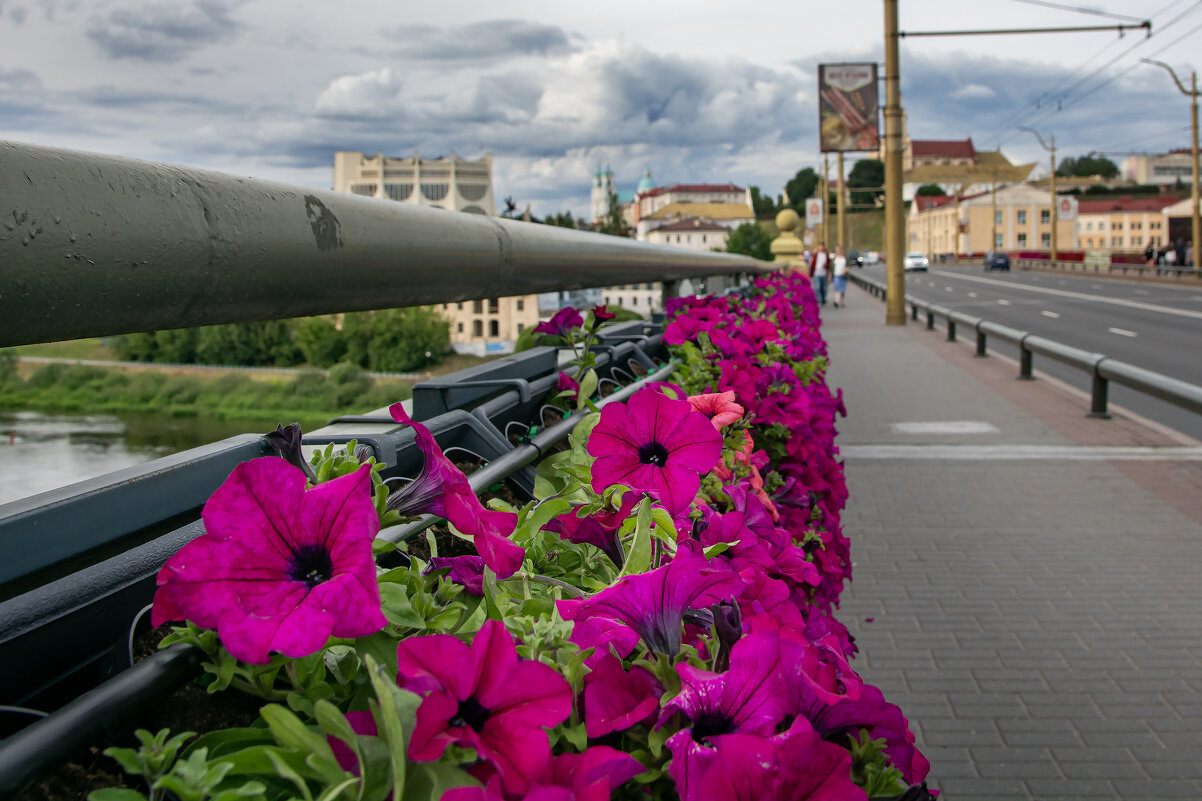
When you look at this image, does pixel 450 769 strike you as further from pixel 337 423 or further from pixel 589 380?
pixel 589 380

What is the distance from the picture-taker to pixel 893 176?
21.8 meters

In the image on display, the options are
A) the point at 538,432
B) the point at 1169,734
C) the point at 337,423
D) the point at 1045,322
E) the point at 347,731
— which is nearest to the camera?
the point at 347,731

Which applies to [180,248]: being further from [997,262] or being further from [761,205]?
[761,205]

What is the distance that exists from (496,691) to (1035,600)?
4737mm

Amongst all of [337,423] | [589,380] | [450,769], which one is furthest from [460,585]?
[589,380]

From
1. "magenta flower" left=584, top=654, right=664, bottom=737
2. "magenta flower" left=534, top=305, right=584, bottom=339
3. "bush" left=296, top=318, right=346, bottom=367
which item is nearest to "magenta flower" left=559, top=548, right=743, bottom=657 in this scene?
"magenta flower" left=584, top=654, right=664, bottom=737

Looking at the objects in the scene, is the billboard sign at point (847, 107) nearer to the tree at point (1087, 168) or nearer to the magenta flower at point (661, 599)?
the magenta flower at point (661, 599)

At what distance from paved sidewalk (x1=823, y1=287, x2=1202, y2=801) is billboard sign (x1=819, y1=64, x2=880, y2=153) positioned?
77.4 ft

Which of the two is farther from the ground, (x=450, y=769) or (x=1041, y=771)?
(x=450, y=769)

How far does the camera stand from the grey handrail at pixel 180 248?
708 millimetres

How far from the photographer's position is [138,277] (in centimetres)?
83

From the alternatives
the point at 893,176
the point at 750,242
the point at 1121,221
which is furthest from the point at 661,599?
the point at 1121,221

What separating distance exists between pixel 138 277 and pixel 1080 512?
6471mm

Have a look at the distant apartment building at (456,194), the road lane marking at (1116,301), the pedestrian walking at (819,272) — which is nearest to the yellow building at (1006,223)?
the road lane marking at (1116,301)
